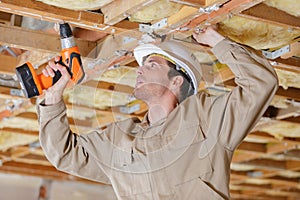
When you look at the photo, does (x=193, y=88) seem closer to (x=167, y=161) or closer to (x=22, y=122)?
(x=167, y=161)

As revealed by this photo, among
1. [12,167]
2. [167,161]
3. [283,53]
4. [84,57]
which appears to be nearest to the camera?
[167,161]

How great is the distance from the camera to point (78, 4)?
2.72 meters

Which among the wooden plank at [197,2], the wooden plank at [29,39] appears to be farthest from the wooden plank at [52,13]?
the wooden plank at [197,2]

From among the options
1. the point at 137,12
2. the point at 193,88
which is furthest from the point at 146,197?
the point at 137,12

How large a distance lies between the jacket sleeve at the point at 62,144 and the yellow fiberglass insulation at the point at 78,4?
641mm

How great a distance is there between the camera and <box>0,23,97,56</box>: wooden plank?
10.1ft

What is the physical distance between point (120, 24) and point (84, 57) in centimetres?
44

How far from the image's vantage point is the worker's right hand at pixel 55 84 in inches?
86.2

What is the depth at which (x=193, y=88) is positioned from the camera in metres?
2.29

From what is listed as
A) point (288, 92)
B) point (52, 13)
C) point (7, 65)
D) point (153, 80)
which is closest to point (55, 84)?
point (153, 80)

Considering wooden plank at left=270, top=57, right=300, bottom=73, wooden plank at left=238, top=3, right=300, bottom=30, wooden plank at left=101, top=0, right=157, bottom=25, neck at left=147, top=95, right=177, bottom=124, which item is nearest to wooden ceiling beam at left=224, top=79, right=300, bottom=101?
wooden plank at left=270, top=57, right=300, bottom=73

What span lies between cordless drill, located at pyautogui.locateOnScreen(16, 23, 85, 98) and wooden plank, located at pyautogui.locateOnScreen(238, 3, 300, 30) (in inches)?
30.4

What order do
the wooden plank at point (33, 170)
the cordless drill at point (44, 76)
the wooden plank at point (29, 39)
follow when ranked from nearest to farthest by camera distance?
1. the cordless drill at point (44, 76)
2. the wooden plank at point (29, 39)
3. the wooden plank at point (33, 170)

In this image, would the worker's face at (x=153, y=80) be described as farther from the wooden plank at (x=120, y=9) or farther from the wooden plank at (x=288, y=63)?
the wooden plank at (x=288, y=63)
